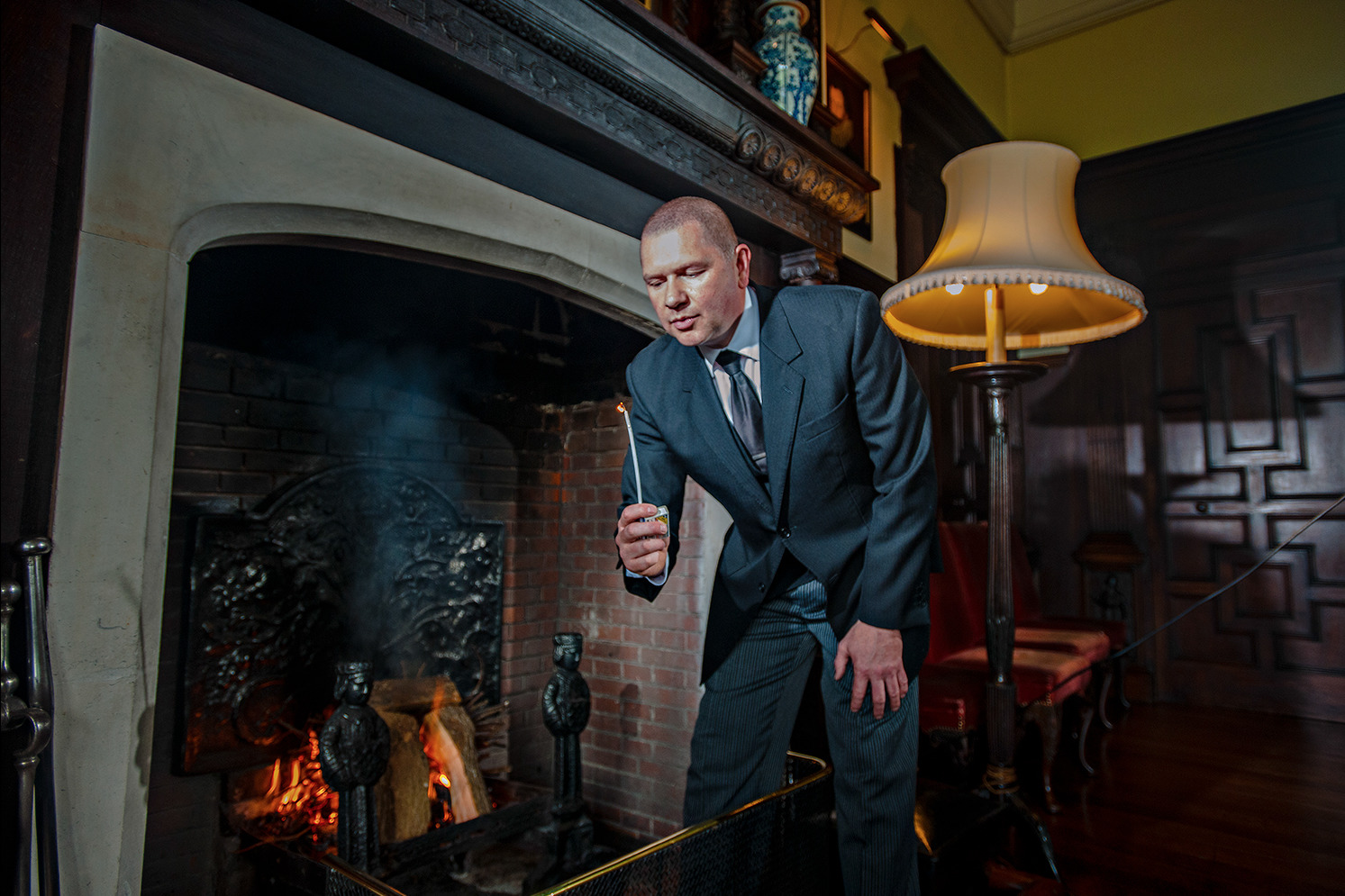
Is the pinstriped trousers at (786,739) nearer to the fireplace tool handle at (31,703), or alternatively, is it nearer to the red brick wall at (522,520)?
the red brick wall at (522,520)

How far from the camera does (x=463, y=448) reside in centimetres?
228

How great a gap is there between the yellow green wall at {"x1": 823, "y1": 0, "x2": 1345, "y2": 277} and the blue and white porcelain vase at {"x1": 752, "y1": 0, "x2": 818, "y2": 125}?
40.4 inches

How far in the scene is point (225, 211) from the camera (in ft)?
3.83

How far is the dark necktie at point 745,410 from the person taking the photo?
1396mm

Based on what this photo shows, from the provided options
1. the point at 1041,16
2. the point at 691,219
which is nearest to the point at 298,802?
the point at 691,219

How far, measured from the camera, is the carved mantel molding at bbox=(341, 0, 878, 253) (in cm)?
141

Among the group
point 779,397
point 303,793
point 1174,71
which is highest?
point 1174,71

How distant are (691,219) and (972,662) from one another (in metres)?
2.02

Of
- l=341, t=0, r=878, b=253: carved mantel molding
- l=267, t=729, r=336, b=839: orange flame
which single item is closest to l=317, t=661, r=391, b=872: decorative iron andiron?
l=267, t=729, r=336, b=839: orange flame

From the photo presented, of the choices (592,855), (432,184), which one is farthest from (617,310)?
(592,855)

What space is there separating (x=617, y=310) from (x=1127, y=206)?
382 cm

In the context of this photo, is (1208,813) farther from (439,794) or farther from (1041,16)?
(1041,16)

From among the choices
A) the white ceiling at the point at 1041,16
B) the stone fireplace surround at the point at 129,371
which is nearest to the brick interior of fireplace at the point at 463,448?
the stone fireplace surround at the point at 129,371

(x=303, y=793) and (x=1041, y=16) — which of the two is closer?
(x=303, y=793)
